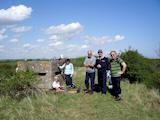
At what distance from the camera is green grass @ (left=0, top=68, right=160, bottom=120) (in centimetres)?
421

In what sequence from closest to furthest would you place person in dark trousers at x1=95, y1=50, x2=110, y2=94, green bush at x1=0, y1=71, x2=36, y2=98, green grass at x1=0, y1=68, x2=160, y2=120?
green grass at x1=0, y1=68, x2=160, y2=120 < green bush at x1=0, y1=71, x2=36, y2=98 < person in dark trousers at x1=95, y1=50, x2=110, y2=94

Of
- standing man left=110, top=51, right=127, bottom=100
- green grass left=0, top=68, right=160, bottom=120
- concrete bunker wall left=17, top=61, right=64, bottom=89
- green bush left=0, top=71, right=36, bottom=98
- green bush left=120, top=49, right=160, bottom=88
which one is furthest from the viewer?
green bush left=120, top=49, right=160, bottom=88

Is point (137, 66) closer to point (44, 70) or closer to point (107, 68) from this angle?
point (107, 68)

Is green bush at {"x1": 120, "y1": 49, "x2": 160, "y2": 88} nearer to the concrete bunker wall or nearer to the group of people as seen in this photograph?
the group of people

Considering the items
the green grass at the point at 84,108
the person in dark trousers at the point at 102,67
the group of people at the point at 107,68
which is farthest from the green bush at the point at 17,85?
the person in dark trousers at the point at 102,67

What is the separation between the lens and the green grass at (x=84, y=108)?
4.21 meters

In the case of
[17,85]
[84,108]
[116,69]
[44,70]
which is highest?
[116,69]

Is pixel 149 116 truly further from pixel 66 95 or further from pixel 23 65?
pixel 23 65

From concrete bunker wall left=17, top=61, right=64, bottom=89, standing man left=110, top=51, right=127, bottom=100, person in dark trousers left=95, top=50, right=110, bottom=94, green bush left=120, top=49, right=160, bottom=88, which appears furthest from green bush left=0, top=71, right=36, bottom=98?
green bush left=120, top=49, right=160, bottom=88

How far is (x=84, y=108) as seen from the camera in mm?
4863

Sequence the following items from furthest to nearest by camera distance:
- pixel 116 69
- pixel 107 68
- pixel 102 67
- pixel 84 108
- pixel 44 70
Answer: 1. pixel 44 70
2. pixel 102 67
3. pixel 107 68
4. pixel 116 69
5. pixel 84 108

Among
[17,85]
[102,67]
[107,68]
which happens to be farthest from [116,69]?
[17,85]

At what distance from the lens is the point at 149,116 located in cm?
414

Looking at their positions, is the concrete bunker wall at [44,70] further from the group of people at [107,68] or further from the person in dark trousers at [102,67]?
the person in dark trousers at [102,67]
